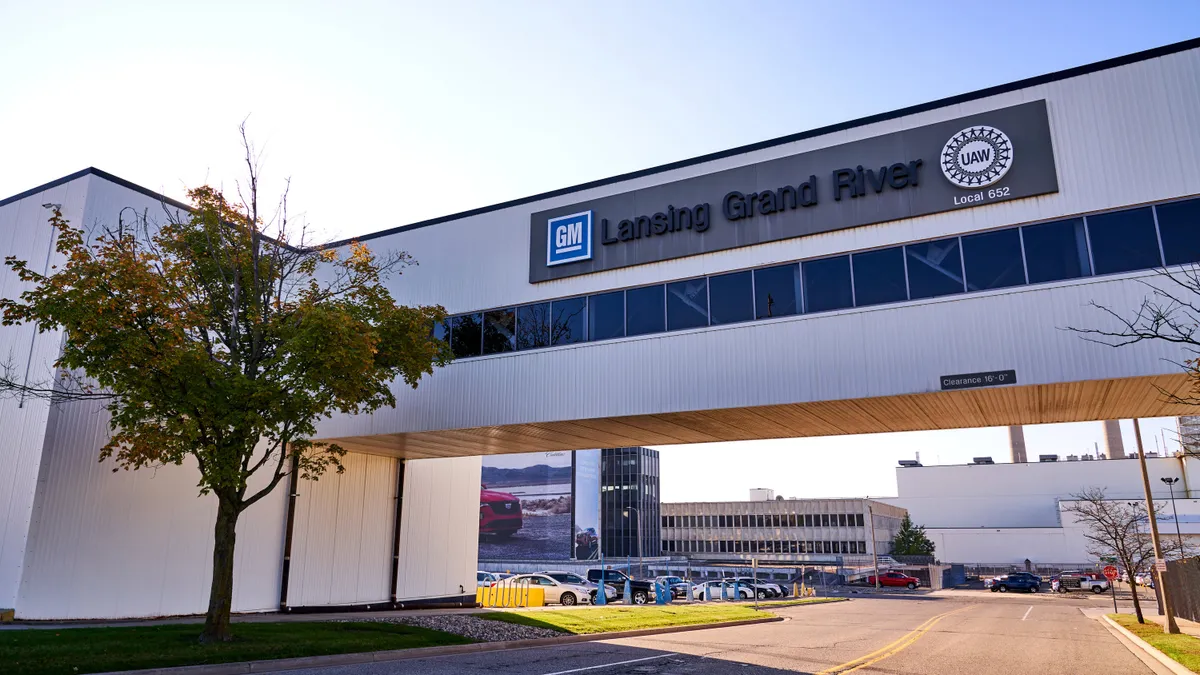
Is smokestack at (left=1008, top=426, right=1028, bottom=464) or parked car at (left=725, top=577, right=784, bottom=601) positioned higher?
smokestack at (left=1008, top=426, right=1028, bottom=464)

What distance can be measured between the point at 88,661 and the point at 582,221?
15.9 m

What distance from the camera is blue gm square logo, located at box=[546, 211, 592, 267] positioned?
78.8 feet

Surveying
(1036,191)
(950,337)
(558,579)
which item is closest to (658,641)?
(950,337)

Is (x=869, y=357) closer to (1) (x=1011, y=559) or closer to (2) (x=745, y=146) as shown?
(2) (x=745, y=146)

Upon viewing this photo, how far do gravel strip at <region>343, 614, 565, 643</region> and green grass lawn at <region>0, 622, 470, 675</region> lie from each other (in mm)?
733

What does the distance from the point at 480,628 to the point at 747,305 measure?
35.0 feet

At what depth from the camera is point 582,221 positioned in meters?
24.3

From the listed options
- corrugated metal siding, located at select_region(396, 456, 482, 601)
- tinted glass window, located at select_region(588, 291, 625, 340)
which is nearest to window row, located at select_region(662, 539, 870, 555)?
corrugated metal siding, located at select_region(396, 456, 482, 601)

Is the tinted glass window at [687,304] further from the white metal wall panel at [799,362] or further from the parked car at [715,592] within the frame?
the parked car at [715,592]

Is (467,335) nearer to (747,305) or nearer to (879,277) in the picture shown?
(747,305)

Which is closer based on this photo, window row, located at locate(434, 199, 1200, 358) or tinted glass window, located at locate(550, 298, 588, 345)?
window row, located at locate(434, 199, 1200, 358)

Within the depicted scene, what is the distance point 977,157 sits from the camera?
19.2 m

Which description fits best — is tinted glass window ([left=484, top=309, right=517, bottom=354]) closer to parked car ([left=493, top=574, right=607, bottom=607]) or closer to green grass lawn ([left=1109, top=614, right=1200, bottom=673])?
parked car ([left=493, top=574, right=607, bottom=607])

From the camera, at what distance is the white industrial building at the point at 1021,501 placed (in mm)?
90125
